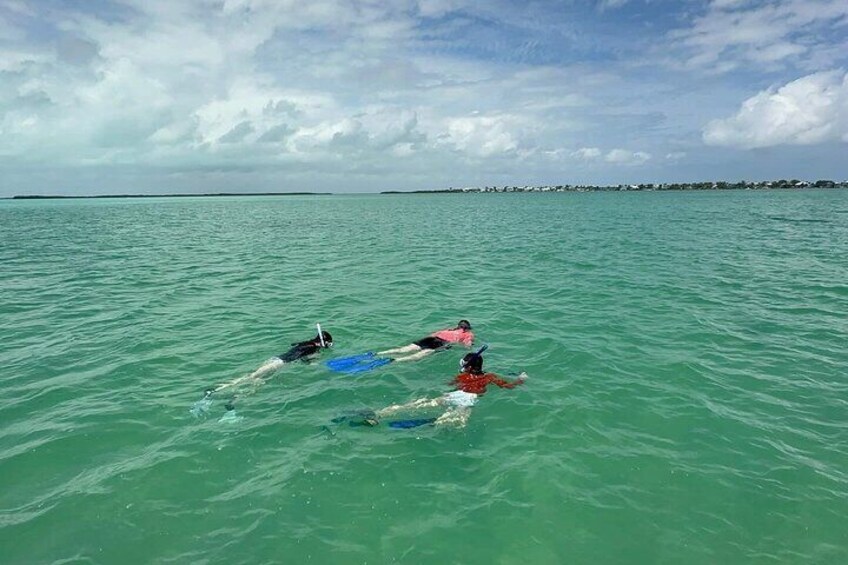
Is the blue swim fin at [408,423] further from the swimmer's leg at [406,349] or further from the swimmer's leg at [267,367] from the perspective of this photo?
the swimmer's leg at [267,367]

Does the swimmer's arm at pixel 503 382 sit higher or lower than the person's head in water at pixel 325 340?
lower

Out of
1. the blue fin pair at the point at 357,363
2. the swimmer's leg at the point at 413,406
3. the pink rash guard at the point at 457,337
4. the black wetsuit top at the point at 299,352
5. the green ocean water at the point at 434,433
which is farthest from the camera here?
the pink rash guard at the point at 457,337

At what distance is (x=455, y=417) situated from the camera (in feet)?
40.4

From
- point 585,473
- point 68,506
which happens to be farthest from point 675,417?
point 68,506

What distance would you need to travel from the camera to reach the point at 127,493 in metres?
9.45

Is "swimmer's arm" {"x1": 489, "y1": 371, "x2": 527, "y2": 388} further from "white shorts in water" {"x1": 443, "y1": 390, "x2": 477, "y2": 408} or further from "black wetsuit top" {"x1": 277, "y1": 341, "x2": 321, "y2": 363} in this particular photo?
"black wetsuit top" {"x1": 277, "y1": 341, "x2": 321, "y2": 363}

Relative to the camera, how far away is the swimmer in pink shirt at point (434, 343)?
54.2 ft

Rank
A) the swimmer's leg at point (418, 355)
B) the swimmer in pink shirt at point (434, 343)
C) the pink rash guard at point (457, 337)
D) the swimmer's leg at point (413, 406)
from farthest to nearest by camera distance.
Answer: the pink rash guard at point (457, 337) → the swimmer in pink shirt at point (434, 343) → the swimmer's leg at point (418, 355) → the swimmer's leg at point (413, 406)

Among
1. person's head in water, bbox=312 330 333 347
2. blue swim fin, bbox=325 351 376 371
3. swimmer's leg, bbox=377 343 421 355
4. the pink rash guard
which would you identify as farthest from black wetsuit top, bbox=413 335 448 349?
person's head in water, bbox=312 330 333 347

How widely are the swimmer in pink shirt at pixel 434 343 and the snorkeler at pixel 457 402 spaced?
2.14m

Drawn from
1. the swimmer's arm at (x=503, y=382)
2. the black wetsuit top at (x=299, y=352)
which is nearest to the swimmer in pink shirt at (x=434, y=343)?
the black wetsuit top at (x=299, y=352)

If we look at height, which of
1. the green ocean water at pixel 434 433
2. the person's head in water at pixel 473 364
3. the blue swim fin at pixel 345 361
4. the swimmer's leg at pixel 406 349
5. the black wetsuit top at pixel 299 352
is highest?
the person's head in water at pixel 473 364

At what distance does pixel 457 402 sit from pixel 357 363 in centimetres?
416

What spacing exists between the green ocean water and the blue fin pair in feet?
1.36
